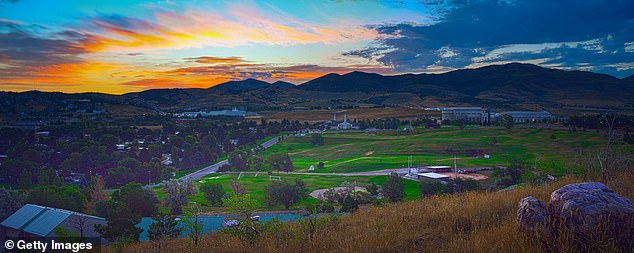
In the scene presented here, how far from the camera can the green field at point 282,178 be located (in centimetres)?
4083

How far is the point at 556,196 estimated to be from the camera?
20.6ft

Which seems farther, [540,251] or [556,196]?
[556,196]

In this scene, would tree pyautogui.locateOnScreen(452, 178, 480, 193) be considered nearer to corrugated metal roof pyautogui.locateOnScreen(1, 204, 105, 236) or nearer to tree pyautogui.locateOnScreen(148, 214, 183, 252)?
tree pyautogui.locateOnScreen(148, 214, 183, 252)

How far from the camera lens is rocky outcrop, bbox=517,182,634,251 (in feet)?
18.1

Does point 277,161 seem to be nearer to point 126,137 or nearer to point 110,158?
point 110,158

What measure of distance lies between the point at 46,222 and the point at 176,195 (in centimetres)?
1649

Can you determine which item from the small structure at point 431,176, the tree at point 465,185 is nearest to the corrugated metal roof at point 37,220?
the tree at point 465,185

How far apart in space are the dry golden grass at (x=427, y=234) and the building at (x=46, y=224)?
1579 cm

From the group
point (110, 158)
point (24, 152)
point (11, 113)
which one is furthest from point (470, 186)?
point (11, 113)

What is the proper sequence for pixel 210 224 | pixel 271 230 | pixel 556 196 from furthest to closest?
pixel 210 224, pixel 271 230, pixel 556 196

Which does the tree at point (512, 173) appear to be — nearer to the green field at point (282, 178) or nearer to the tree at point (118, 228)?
the green field at point (282, 178)

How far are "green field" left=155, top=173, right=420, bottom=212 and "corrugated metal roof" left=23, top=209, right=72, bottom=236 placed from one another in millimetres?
15413

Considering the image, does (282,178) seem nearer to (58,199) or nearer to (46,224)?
(58,199)

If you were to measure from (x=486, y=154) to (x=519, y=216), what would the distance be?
63314mm
